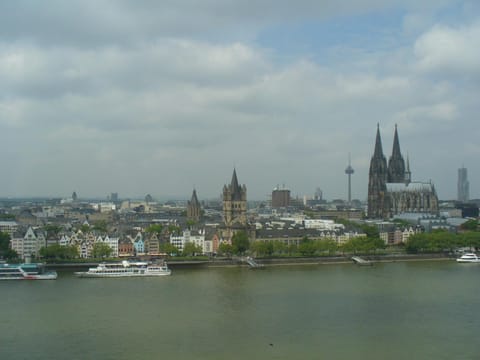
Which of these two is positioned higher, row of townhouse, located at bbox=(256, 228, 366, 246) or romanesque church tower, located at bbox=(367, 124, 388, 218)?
romanesque church tower, located at bbox=(367, 124, 388, 218)

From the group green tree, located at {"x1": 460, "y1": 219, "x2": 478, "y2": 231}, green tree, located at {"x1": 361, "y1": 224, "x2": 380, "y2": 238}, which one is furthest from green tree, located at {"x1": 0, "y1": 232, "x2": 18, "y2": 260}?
green tree, located at {"x1": 460, "y1": 219, "x2": 478, "y2": 231}

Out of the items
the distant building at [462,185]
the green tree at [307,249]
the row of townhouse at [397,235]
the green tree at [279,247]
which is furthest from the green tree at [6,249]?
the distant building at [462,185]

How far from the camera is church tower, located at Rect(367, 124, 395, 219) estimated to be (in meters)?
58.9

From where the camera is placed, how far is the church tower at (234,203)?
1607 inches

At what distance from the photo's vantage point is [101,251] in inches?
1339

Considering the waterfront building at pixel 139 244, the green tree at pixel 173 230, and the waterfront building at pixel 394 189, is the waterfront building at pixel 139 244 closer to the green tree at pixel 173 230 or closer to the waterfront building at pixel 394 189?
the green tree at pixel 173 230

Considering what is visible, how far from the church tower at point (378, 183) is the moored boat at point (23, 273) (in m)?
37.2

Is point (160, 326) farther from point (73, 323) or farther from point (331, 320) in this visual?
point (331, 320)

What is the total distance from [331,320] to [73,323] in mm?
6844

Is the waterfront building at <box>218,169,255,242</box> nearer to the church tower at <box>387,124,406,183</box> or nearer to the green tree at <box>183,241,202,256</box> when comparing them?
the green tree at <box>183,241,202,256</box>

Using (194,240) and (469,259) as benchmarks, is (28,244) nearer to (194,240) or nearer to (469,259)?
(194,240)

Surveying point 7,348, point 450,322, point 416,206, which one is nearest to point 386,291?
point 450,322

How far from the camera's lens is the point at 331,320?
17.6 meters

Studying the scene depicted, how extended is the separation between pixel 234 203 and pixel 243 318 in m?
23.3
